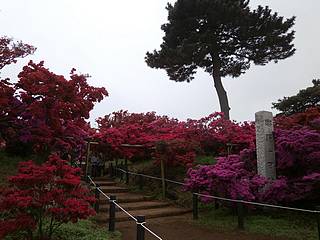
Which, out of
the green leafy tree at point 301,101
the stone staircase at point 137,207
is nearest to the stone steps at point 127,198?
the stone staircase at point 137,207

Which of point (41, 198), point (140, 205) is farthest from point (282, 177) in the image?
point (41, 198)

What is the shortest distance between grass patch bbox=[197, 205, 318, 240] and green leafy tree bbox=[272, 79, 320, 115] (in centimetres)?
1257

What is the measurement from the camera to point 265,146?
927cm

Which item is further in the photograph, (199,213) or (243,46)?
(243,46)

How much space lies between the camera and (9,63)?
8.38 metres

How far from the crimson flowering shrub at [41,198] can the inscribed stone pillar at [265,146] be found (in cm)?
518

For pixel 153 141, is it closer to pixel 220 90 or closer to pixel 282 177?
pixel 282 177

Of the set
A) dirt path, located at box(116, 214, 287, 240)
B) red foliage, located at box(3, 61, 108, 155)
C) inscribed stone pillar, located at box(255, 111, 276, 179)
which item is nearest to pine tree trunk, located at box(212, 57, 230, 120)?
inscribed stone pillar, located at box(255, 111, 276, 179)

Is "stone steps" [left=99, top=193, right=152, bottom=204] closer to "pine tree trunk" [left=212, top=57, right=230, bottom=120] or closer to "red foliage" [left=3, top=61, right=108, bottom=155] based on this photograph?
"red foliage" [left=3, top=61, right=108, bottom=155]

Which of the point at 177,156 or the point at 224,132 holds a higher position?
the point at 224,132

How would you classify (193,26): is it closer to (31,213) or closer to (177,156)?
(177,156)

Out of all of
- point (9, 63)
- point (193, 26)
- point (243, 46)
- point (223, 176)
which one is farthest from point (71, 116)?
point (243, 46)

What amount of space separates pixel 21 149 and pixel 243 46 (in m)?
13.1

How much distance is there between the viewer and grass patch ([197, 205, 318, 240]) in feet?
23.5
